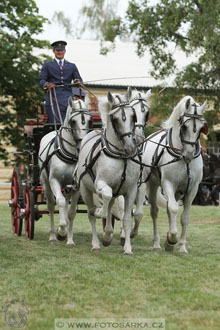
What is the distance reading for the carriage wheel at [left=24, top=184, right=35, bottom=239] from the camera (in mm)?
10008

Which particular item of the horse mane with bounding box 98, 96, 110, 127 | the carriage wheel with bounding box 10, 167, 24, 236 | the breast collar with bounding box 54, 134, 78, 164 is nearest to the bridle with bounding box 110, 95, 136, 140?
the horse mane with bounding box 98, 96, 110, 127

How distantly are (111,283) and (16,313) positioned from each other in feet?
4.73

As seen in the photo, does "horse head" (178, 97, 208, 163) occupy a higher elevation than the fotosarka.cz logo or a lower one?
higher

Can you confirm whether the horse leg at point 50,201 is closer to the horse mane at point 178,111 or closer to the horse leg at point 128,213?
the horse leg at point 128,213

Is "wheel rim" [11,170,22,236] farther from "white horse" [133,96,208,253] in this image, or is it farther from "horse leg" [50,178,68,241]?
"white horse" [133,96,208,253]

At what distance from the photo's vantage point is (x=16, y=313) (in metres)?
4.82

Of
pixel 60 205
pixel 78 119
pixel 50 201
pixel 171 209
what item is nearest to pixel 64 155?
pixel 78 119

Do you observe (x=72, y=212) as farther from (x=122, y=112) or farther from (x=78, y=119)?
(x=122, y=112)

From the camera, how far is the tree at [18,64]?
21516mm

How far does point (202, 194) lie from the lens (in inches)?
1000

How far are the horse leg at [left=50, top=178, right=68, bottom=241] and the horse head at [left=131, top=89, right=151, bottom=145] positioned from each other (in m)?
1.54

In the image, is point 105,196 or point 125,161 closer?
point 105,196

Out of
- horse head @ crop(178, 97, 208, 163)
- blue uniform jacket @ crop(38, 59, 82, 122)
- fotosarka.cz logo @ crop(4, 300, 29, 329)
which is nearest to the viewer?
fotosarka.cz logo @ crop(4, 300, 29, 329)

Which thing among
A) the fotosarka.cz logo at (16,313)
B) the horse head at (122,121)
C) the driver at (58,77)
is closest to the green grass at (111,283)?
the fotosarka.cz logo at (16,313)
